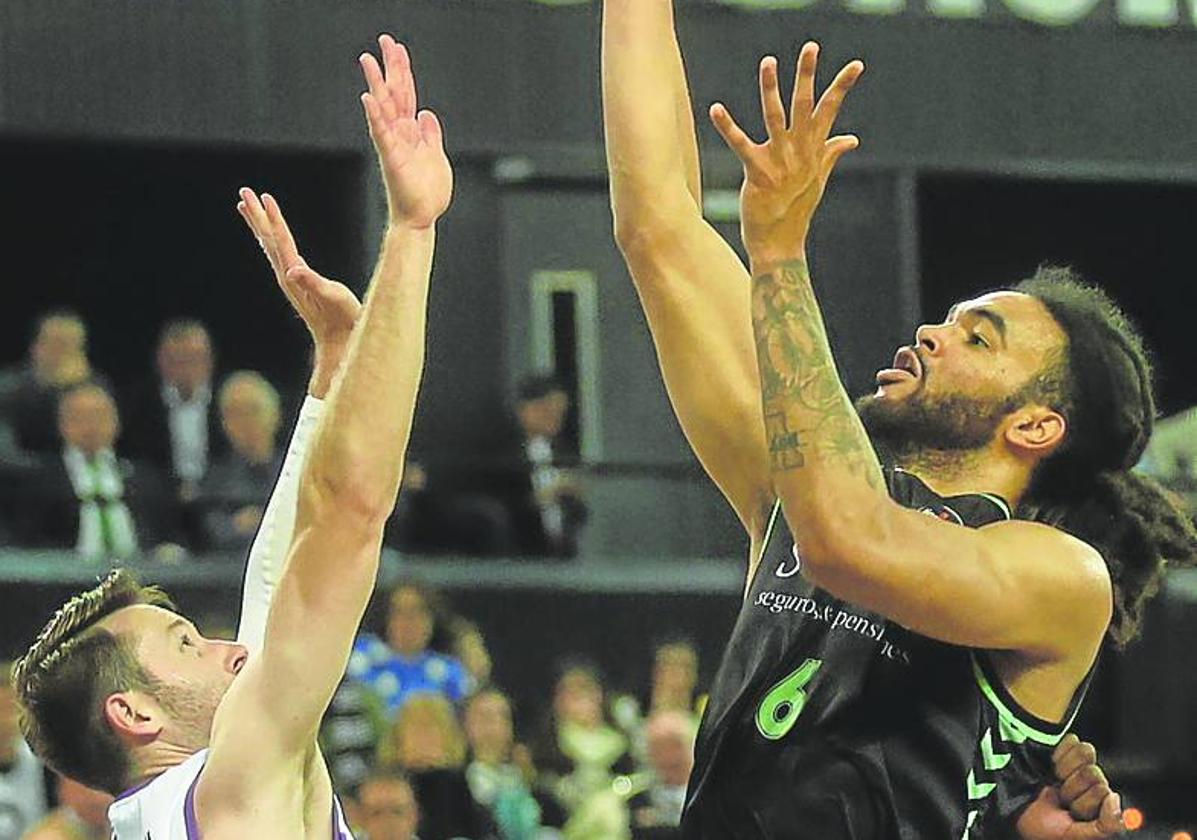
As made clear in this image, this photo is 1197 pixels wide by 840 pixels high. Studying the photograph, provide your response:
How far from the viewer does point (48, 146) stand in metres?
15.6

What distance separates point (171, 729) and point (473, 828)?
6.01m

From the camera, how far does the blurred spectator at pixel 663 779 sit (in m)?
11.4

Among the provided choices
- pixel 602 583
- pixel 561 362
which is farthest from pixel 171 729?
pixel 561 362

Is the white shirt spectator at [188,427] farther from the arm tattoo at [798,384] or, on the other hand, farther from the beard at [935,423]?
the arm tattoo at [798,384]

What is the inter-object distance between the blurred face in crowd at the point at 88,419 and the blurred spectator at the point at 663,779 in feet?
9.17

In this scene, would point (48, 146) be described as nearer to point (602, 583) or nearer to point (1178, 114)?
point (602, 583)

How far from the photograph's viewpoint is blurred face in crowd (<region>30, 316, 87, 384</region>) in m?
12.2

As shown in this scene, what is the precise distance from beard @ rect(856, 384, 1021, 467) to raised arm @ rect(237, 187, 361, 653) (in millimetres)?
1078

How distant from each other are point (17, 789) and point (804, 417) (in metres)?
6.78

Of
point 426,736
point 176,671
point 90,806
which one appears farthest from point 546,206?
point 176,671

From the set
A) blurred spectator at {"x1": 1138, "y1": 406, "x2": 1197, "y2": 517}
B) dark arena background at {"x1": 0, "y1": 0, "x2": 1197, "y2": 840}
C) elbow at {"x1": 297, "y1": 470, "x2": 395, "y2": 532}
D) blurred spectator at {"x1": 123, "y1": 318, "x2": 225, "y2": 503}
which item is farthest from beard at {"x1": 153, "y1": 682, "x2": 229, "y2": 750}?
blurred spectator at {"x1": 1138, "y1": 406, "x2": 1197, "y2": 517}

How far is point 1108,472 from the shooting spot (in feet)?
16.3

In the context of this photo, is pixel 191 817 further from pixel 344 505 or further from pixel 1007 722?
pixel 1007 722

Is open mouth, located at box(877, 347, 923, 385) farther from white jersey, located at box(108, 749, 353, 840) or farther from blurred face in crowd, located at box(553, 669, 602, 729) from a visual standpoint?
blurred face in crowd, located at box(553, 669, 602, 729)
